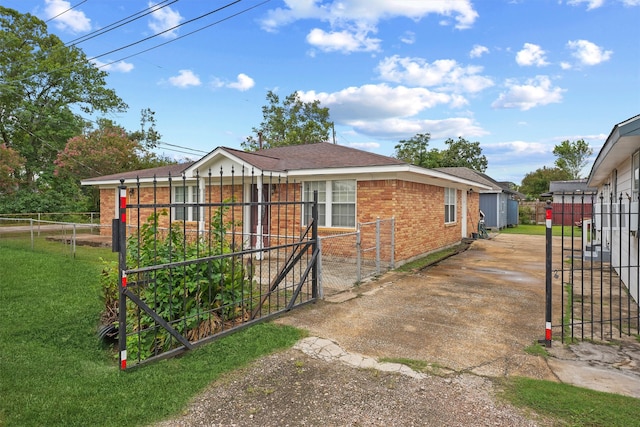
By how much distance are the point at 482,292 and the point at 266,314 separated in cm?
423

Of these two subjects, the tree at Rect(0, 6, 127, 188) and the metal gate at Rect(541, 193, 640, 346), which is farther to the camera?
the tree at Rect(0, 6, 127, 188)

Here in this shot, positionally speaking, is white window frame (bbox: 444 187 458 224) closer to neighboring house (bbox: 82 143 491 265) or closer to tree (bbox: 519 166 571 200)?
neighboring house (bbox: 82 143 491 265)

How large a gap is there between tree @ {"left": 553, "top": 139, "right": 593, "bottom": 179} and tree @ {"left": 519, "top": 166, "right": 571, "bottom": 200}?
546 centimetres

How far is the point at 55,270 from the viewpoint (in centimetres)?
889

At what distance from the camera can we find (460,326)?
5184mm

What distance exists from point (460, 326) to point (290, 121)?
35.1 metres

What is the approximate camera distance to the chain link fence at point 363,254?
8.72 metres

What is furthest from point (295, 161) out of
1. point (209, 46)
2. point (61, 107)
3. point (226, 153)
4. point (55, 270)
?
point (61, 107)

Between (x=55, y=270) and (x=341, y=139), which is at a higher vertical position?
(x=341, y=139)

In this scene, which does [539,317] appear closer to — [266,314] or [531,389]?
[531,389]

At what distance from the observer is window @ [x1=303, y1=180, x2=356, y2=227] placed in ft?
34.6

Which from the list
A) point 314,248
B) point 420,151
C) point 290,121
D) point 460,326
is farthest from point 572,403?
point 420,151

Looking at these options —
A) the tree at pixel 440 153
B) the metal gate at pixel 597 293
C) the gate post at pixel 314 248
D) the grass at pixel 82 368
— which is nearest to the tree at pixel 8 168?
the grass at pixel 82 368

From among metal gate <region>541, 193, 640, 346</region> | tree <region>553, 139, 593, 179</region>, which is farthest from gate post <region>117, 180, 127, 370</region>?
tree <region>553, 139, 593, 179</region>
